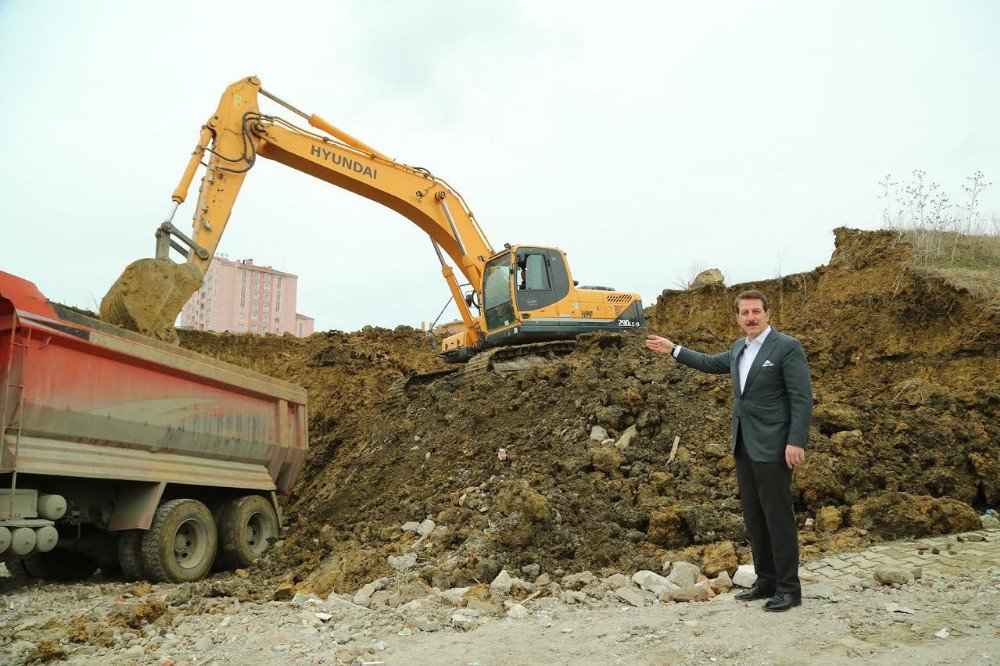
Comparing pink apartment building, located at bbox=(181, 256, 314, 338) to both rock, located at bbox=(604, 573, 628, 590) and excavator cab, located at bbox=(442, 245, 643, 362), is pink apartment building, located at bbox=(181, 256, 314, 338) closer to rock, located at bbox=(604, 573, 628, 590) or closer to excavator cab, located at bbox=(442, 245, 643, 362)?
excavator cab, located at bbox=(442, 245, 643, 362)

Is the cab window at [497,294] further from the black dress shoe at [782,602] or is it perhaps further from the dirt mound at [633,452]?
the black dress shoe at [782,602]

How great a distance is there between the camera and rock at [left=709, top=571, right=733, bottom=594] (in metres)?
4.43

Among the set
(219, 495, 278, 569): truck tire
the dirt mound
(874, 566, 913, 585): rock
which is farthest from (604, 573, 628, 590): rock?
(219, 495, 278, 569): truck tire

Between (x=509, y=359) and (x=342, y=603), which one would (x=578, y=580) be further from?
(x=509, y=359)

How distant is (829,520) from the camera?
5.33 m

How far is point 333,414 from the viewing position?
1211cm

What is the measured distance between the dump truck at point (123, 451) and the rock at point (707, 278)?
1129 centimetres

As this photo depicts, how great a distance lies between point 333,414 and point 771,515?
30.3ft

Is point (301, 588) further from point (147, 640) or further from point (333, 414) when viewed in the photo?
point (333, 414)


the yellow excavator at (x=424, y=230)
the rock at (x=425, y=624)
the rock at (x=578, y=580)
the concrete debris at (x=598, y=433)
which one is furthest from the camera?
the yellow excavator at (x=424, y=230)

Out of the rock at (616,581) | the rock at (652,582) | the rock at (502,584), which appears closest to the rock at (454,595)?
the rock at (502,584)

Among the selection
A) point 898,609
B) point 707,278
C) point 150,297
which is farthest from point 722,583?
point 707,278

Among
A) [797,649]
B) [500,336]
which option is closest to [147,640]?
[797,649]

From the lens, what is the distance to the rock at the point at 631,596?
170 inches
